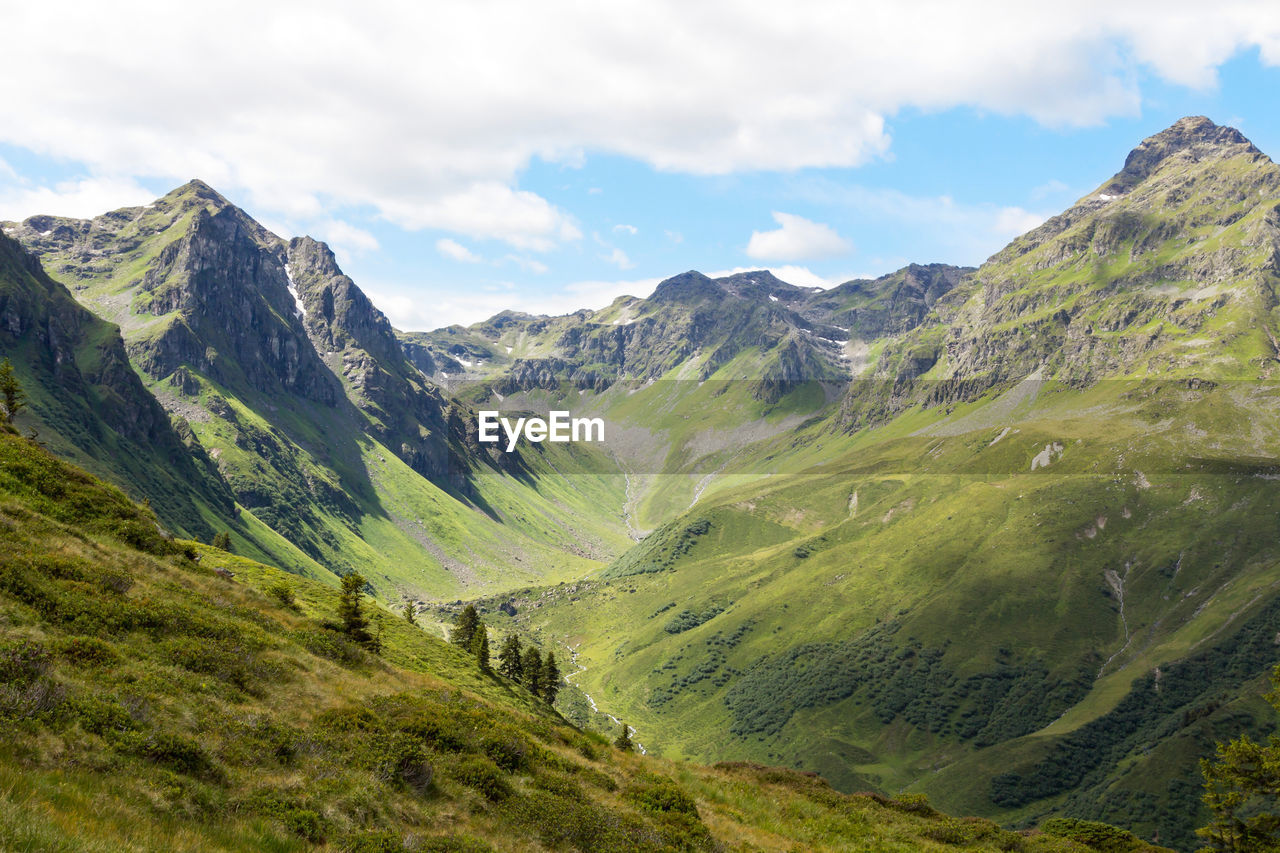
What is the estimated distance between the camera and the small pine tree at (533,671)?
93062 millimetres

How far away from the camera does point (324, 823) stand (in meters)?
18.0

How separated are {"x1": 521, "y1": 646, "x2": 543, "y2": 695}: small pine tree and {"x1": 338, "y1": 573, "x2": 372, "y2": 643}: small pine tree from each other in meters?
43.8

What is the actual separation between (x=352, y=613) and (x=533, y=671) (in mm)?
47972

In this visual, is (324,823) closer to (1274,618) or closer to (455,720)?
(455,720)

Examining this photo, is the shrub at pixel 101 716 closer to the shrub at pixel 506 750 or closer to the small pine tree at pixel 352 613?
the shrub at pixel 506 750

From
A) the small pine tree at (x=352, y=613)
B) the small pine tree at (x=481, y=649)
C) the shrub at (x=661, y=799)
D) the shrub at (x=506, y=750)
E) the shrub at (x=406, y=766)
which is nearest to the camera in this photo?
the shrub at (x=406, y=766)

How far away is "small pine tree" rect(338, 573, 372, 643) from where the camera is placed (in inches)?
1905

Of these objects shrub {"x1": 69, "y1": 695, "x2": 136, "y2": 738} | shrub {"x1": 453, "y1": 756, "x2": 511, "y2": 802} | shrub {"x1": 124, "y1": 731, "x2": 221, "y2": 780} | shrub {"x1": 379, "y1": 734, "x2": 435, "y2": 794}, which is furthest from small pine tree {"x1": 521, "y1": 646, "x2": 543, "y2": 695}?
shrub {"x1": 69, "y1": 695, "x2": 136, "y2": 738}

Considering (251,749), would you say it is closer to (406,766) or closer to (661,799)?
(406,766)

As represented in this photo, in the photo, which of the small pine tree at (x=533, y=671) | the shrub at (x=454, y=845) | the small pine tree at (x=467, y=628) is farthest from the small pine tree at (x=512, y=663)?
the shrub at (x=454, y=845)

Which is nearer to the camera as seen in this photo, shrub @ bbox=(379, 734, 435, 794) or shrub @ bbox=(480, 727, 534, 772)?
shrub @ bbox=(379, 734, 435, 794)

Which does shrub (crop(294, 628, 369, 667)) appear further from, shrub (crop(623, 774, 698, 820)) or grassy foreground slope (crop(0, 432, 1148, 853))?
shrub (crop(623, 774, 698, 820))

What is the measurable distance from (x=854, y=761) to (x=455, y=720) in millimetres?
174198

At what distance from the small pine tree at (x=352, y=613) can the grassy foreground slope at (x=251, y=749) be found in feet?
20.5
